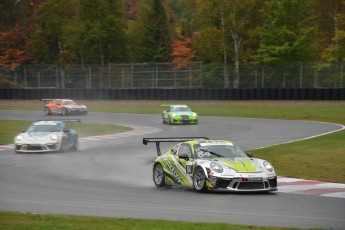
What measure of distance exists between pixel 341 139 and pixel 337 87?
87.2ft

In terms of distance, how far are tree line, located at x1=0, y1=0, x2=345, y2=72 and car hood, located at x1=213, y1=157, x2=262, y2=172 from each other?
139ft

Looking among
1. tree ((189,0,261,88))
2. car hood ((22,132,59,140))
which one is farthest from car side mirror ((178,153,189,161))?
tree ((189,0,261,88))

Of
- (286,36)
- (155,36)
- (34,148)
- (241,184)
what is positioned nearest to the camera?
(241,184)

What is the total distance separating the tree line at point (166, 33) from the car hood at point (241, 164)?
139 feet

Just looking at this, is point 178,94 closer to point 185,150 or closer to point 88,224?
point 185,150

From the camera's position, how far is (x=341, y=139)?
2686cm

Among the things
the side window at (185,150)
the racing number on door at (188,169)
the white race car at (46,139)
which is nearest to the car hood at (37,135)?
the white race car at (46,139)

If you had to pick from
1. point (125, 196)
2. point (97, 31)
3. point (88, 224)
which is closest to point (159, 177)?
point (125, 196)

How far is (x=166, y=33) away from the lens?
3142 inches

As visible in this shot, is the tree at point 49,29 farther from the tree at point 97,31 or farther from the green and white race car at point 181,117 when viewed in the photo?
the green and white race car at point 181,117

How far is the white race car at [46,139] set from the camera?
78.9ft

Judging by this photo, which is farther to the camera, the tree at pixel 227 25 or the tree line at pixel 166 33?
the tree at pixel 227 25

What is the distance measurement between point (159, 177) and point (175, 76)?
147ft

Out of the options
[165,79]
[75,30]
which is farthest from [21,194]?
[75,30]
